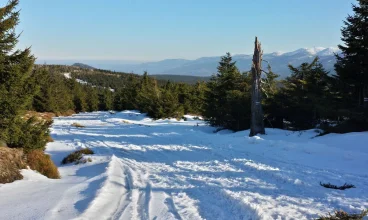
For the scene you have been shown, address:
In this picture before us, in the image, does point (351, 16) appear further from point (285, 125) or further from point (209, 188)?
point (209, 188)

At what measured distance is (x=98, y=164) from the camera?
422 inches

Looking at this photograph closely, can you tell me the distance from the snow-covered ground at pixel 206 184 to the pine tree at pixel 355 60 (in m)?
4.00

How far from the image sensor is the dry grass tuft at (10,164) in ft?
24.6

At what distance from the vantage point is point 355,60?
1513 centimetres

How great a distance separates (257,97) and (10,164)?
42.6 feet

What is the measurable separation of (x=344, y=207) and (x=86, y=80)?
601 feet

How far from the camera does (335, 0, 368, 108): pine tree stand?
48.2ft

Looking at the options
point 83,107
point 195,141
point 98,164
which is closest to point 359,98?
point 195,141

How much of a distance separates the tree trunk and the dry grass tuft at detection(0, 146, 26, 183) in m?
11.7

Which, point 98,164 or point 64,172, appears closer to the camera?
point 64,172

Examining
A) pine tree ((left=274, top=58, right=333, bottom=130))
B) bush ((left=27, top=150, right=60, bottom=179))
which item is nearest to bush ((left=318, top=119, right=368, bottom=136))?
pine tree ((left=274, top=58, right=333, bottom=130))

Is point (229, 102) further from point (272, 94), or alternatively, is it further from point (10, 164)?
point (10, 164)

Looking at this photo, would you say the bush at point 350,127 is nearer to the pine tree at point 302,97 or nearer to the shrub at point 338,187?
the pine tree at point 302,97

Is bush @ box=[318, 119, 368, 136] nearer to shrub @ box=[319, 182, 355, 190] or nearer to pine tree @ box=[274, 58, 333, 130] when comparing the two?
pine tree @ box=[274, 58, 333, 130]
